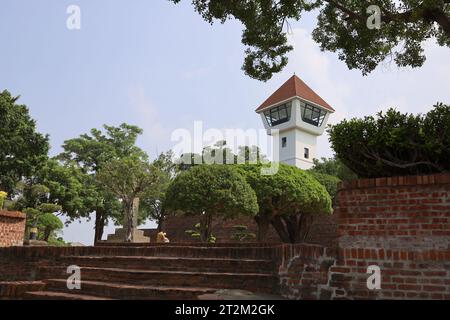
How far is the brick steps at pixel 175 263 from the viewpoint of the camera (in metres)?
6.92

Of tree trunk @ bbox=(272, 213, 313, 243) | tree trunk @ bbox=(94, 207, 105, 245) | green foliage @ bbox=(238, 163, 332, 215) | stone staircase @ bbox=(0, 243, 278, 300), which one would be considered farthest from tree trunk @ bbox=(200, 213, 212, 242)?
tree trunk @ bbox=(94, 207, 105, 245)

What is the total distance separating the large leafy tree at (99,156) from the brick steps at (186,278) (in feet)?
78.4

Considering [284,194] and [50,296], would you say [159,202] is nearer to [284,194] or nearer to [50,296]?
[284,194]

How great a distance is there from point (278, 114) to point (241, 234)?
24.6 m

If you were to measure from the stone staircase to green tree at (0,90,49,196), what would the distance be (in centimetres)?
1936

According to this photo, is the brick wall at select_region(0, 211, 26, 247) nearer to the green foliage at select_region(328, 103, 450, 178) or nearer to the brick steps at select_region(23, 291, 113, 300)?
the brick steps at select_region(23, 291, 113, 300)

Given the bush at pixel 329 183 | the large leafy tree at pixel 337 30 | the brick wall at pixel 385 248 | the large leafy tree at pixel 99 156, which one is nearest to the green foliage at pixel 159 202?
the large leafy tree at pixel 99 156

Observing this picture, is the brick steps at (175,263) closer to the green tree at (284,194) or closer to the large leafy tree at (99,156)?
the green tree at (284,194)

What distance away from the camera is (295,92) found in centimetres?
4600

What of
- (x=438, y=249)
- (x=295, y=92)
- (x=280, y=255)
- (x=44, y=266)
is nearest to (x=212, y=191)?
(x=44, y=266)

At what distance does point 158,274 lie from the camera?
720cm

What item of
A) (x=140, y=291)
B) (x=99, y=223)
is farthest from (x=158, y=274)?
(x=99, y=223)

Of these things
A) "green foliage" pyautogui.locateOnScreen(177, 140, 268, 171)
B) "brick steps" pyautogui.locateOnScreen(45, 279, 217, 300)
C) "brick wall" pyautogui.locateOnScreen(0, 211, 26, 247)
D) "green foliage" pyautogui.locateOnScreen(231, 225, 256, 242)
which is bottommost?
"brick steps" pyautogui.locateOnScreen(45, 279, 217, 300)

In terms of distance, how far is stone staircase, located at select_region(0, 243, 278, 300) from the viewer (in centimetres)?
638
